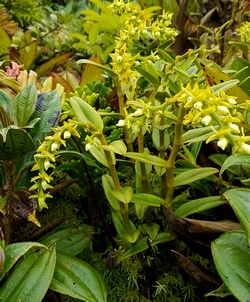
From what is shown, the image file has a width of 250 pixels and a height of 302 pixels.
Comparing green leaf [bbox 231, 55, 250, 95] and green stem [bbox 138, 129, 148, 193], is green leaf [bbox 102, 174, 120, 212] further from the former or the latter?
green leaf [bbox 231, 55, 250, 95]

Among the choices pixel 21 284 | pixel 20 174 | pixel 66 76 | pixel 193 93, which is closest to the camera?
pixel 193 93

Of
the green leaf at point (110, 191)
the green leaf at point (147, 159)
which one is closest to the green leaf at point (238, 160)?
the green leaf at point (147, 159)

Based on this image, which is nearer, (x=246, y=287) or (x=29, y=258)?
(x=246, y=287)

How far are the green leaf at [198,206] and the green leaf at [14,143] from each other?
308mm

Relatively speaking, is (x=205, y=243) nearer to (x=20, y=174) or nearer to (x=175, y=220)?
(x=175, y=220)

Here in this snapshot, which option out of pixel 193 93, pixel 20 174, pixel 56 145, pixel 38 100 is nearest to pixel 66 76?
pixel 38 100

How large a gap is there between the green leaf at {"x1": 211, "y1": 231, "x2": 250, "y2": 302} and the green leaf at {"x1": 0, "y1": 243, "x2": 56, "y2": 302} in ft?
0.91

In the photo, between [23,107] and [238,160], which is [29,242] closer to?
[23,107]

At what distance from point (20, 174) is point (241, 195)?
0.42 meters

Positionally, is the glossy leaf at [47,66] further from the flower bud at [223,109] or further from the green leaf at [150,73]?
the flower bud at [223,109]

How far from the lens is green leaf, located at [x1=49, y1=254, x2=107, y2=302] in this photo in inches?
27.0

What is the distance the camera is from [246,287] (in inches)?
24.4

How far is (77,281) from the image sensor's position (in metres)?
0.72

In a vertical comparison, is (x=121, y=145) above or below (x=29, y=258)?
above
